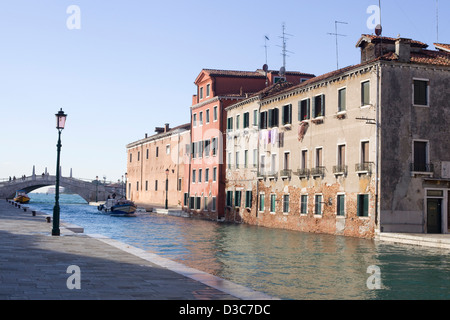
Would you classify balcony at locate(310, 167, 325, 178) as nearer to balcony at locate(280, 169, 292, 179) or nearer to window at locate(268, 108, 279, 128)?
balcony at locate(280, 169, 292, 179)

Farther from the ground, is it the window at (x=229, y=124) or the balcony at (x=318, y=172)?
the window at (x=229, y=124)

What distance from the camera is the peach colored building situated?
205ft

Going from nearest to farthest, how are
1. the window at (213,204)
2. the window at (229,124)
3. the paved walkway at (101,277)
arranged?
the paved walkway at (101,277), the window at (229,124), the window at (213,204)

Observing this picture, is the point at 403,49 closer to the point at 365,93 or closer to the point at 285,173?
the point at 365,93

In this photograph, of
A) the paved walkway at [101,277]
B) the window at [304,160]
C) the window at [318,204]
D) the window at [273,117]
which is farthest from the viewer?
the window at [273,117]

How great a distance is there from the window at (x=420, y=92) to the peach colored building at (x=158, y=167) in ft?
101

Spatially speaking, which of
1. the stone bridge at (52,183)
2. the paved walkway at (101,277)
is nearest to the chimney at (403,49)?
the paved walkway at (101,277)

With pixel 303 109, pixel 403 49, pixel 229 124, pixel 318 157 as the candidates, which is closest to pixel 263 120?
pixel 303 109

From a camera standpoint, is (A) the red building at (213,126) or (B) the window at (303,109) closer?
(B) the window at (303,109)

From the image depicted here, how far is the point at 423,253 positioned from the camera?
804 inches

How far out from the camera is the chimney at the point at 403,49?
90.5 ft

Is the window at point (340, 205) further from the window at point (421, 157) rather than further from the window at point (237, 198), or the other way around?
the window at point (237, 198)

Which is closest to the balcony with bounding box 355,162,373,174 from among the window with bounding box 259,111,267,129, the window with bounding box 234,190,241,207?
the window with bounding box 259,111,267,129

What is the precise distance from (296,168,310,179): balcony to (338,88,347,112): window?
4373mm
